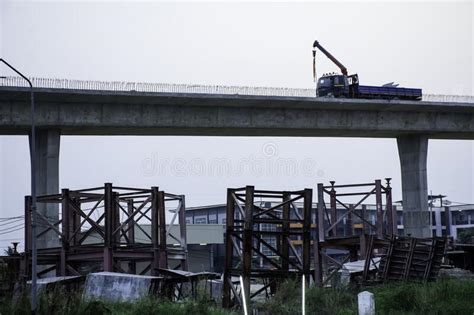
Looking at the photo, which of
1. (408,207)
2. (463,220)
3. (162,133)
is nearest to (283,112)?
(162,133)

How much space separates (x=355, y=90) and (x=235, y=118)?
9.86m

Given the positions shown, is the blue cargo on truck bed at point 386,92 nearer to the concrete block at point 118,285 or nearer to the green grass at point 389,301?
the green grass at point 389,301

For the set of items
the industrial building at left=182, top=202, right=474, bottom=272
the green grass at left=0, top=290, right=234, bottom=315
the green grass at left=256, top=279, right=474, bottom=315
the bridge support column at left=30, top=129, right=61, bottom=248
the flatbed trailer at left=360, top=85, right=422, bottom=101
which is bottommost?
the industrial building at left=182, top=202, right=474, bottom=272

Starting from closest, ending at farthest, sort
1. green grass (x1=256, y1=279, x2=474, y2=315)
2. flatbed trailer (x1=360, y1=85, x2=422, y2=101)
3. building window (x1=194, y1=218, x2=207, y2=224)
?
green grass (x1=256, y1=279, x2=474, y2=315) < flatbed trailer (x1=360, y1=85, x2=422, y2=101) < building window (x1=194, y1=218, x2=207, y2=224)

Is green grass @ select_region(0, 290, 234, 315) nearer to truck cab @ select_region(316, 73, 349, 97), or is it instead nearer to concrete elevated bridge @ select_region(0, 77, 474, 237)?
concrete elevated bridge @ select_region(0, 77, 474, 237)

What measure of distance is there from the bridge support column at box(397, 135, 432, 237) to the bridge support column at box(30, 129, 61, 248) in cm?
2268

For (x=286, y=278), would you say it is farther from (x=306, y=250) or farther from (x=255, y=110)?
(x=255, y=110)

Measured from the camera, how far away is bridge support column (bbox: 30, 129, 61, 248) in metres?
42.7

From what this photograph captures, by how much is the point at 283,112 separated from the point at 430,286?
24947mm

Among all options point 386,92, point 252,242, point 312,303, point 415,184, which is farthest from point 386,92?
point 312,303

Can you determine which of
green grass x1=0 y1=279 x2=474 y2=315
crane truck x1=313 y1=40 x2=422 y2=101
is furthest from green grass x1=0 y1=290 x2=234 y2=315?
crane truck x1=313 y1=40 x2=422 y2=101

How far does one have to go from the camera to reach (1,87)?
4047 centimetres

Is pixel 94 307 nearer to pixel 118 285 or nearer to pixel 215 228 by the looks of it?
pixel 118 285

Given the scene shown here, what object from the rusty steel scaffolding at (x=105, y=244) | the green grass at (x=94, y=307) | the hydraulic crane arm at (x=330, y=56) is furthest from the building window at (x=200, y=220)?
the green grass at (x=94, y=307)
